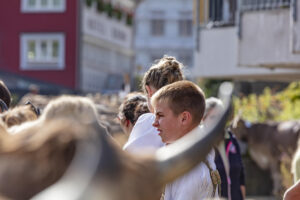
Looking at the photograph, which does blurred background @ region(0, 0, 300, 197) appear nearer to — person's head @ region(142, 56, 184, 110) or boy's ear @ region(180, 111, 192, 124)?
person's head @ region(142, 56, 184, 110)

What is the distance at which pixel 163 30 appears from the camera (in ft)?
281

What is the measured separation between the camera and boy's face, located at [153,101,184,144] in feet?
16.5

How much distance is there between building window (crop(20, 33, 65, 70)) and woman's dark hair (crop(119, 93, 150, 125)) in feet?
163

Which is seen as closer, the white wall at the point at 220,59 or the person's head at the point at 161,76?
the person's head at the point at 161,76

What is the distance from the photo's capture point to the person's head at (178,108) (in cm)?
495

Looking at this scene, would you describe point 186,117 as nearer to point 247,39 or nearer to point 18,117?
point 18,117

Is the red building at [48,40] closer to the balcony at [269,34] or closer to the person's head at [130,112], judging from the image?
the balcony at [269,34]

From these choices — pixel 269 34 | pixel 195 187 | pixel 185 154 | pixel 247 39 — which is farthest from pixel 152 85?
pixel 247 39

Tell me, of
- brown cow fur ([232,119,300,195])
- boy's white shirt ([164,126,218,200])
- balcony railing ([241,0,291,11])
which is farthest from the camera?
balcony railing ([241,0,291,11])

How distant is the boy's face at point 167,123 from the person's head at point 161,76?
1.09m

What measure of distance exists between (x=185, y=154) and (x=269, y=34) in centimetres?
1455

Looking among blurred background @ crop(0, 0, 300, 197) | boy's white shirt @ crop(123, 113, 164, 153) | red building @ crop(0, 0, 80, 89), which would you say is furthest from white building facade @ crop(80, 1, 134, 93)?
boy's white shirt @ crop(123, 113, 164, 153)

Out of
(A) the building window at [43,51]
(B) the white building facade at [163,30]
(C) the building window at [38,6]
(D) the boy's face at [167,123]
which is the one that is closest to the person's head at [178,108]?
(D) the boy's face at [167,123]

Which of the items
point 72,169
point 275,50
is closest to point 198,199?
point 72,169
